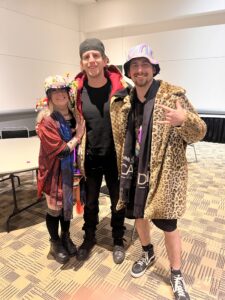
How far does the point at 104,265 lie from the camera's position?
6.12ft

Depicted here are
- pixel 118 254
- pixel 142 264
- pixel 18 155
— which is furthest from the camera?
pixel 18 155

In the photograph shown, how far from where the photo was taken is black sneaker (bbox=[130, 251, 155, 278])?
1749 millimetres

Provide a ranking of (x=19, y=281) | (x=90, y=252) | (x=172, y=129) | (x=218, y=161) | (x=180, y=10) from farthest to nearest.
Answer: (x=180, y=10) < (x=218, y=161) < (x=90, y=252) < (x=19, y=281) < (x=172, y=129)

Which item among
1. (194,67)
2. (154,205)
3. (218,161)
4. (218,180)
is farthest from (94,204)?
(194,67)

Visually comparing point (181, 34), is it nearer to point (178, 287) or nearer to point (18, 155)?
point (18, 155)

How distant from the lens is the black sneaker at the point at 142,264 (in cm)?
175

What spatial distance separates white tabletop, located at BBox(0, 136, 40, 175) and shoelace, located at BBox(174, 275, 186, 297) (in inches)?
54.6

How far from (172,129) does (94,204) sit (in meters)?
0.93

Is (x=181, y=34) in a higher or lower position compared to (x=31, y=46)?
higher

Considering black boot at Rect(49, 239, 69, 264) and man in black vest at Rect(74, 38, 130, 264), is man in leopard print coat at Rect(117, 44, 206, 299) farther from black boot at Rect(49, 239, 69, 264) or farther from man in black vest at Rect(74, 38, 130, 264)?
black boot at Rect(49, 239, 69, 264)

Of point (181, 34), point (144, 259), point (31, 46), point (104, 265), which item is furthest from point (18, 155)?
point (181, 34)

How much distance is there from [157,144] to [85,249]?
115 centimetres

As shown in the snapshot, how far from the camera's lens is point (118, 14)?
5.77m

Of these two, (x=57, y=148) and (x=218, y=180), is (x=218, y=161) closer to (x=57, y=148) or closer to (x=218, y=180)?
(x=218, y=180)
